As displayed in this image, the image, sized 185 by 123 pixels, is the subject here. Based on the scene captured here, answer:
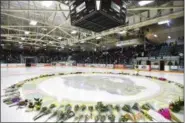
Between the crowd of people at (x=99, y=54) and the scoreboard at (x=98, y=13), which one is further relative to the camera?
the crowd of people at (x=99, y=54)

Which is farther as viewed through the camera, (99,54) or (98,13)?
(99,54)

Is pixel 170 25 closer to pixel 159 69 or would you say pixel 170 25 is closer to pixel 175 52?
pixel 175 52

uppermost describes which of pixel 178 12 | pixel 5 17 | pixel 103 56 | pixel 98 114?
pixel 5 17

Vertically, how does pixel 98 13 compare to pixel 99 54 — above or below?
below

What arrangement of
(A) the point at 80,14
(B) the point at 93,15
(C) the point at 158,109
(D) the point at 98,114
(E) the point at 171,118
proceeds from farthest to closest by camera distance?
(A) the point at 80,14 < (B) the point at 93,15 < (C) the point at 158,109 < (D) the point at 98,114 < (E) the point at 171,118

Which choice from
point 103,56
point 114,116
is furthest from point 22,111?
point 103,56

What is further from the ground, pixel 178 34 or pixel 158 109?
pixel 178 34

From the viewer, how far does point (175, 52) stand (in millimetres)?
18141

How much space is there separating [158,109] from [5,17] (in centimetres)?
1474

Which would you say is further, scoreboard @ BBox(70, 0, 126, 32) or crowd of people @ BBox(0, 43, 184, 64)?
crowd of people @ BBox(0, 43, 184, 64)

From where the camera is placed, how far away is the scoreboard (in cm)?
469

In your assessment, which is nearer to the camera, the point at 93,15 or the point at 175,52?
the point at 93,15

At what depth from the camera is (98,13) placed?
4723 mm

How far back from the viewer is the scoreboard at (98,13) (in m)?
4.69
